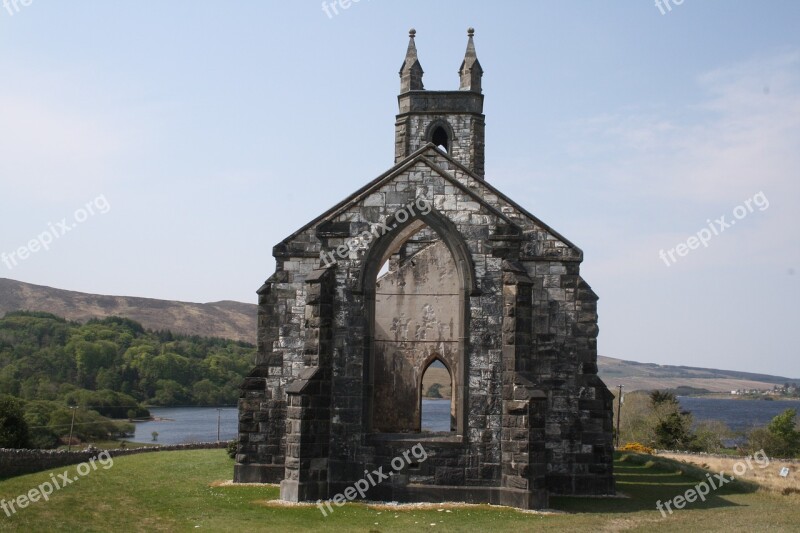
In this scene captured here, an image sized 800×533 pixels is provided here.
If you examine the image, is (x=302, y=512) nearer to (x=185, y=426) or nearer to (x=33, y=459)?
(x=33, y=459)

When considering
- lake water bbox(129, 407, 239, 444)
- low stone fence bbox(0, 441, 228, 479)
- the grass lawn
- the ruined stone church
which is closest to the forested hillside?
lake water bbox(129, 407, 239, 444)

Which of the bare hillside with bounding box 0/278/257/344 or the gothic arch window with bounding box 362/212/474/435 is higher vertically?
the bare hillside with bounding box 0/278/257/344

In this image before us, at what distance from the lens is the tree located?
71.3 feet

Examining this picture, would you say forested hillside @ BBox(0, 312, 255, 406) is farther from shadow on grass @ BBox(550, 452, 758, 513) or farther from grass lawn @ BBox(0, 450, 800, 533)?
shadow on grass @ BBox(550, 452, 758, 513)

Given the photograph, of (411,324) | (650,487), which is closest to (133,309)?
(411,324)

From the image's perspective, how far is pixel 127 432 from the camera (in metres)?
55.0

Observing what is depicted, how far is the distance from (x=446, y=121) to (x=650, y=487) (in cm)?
1269

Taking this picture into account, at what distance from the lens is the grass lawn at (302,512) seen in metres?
12.7

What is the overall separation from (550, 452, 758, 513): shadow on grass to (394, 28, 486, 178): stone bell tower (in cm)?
1024

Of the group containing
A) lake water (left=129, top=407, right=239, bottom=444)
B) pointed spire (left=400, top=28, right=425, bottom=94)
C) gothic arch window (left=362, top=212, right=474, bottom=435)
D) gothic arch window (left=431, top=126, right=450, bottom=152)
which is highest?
pointed spire (left=400, top=28, right=425, bottom=94)

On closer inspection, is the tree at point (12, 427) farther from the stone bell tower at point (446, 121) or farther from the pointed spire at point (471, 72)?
the pointed spire at point (471, 72)

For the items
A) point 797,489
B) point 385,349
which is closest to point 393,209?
point 385,349

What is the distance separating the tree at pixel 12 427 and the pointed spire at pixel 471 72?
17.0 meters

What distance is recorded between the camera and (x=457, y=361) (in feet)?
54.0
